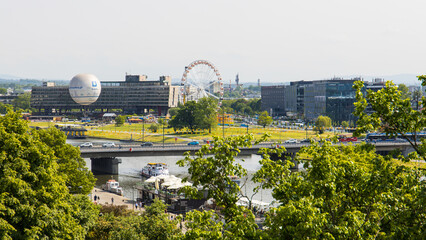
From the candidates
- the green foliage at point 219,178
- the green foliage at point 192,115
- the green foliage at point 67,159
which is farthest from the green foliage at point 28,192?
the green foliage at point 192,115

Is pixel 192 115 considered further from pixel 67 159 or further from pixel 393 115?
pixel 393 115

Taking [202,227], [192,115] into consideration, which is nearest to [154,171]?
[202,227]

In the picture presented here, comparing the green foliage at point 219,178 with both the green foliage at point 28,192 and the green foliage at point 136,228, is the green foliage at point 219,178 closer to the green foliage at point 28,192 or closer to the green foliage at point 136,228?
the green foliage at point 28,192

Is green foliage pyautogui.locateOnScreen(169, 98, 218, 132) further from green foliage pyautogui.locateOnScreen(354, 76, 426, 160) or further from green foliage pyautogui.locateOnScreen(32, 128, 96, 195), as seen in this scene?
green foliage pyautogui.locateOnScreen(354, 76, 426, 160)

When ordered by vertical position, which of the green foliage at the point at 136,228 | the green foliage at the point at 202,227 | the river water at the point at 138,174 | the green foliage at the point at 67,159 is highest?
the green foliage at the point at 202,227

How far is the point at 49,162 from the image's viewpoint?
29734 mm

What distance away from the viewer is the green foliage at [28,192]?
86.9ft

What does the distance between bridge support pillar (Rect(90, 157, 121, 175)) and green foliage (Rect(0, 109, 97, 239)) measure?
66.6 metres

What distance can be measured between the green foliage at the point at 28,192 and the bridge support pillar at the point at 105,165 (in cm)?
6658

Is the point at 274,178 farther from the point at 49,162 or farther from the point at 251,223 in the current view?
the point at 49,162

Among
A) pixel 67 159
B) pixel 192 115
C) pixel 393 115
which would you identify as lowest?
pixel 192 115

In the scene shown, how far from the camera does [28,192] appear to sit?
27375mm

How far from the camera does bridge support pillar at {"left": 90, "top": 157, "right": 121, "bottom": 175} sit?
96.8m

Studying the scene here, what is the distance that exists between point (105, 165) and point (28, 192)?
235 ft
